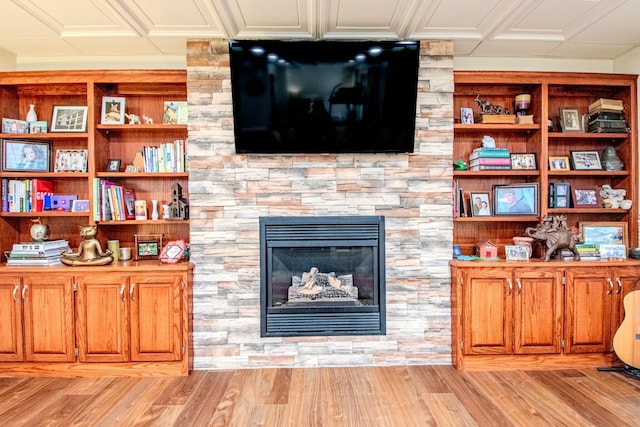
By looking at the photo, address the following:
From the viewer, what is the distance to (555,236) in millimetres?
3041

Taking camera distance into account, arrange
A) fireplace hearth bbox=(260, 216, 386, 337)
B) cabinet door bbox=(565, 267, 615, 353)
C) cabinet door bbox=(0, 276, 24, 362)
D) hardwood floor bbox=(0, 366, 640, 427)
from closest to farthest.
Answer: hardwood floor bbox=(0, 366, 640, 427)
cabinet door bbox=(0, 276, 24, 362)
cabinet door bbox=(565, 267, 615, 353)
fireplace hearth bbox=(260, 216, 386, 337)

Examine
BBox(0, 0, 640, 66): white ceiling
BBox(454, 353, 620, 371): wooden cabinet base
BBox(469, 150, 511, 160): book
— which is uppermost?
BBox(0, 0, 640, 66): white ceiling

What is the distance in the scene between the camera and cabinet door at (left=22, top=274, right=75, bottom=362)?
112 inches

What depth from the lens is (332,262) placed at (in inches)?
126

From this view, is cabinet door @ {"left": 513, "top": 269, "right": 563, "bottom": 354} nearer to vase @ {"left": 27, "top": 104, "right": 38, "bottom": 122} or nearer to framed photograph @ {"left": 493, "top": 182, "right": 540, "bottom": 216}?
framed photograph @ {"left": 493, "top": 182, "right": 540, "bottom": 216}

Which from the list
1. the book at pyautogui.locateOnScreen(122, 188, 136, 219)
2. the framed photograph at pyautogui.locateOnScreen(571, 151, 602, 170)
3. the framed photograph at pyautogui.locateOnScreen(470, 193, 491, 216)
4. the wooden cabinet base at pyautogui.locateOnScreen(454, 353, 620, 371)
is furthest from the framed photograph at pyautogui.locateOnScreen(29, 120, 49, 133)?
the framed photograph at pyautogui.locateOnScreen(571, 151, 602, 170)

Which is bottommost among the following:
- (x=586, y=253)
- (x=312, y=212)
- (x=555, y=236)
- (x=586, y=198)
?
(x=586, y=253)

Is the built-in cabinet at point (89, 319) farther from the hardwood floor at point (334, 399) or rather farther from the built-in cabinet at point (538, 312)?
the built-in cabinet at point (538, 312)

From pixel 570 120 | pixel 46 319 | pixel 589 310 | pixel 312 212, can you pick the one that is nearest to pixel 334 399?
pixel 312 212

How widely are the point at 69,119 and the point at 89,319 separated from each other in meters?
1.69

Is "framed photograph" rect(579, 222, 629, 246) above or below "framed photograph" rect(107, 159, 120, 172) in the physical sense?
below

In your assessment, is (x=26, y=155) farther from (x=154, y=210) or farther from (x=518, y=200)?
(x=518, y=200)

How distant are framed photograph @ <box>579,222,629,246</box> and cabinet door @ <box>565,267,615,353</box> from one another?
1.34ft

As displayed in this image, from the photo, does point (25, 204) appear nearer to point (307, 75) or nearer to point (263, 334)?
point (263, 334)
